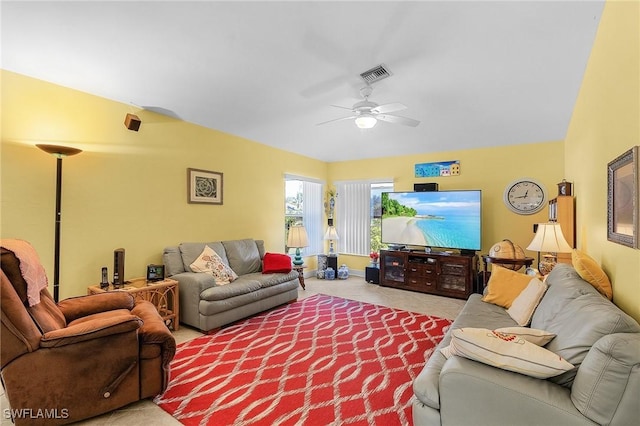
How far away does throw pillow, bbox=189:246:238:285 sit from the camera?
3584mm

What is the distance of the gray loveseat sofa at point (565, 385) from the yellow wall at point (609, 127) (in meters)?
0.31

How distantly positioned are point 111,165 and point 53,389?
2.29m

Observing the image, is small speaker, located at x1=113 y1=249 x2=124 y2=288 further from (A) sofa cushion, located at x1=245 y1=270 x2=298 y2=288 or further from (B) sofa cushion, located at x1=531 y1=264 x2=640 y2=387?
(B) sofa cushion, located at x1=531 y1=264 x2=640 y2=387

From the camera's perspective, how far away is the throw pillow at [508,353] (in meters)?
1.31

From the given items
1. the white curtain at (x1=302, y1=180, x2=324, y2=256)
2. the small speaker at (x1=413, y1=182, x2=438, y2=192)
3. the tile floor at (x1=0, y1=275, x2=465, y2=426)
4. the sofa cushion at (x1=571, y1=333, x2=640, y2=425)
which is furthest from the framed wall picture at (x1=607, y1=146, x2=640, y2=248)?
the white curtain at (x1=302, y1=180, x2=324, y2=256)

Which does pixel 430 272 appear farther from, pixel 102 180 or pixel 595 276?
pixel 102 180

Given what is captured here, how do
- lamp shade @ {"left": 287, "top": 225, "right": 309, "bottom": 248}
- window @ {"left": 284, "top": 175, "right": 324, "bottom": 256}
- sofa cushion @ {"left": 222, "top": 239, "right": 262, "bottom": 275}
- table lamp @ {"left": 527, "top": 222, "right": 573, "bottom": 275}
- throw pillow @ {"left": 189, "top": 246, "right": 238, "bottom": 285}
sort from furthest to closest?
window @ {"left": 284, "top": 175, "right": 324, "bottom": 256}
lamp shade @ {"left": 287, "top": 225, "right": 309, "bottom": 248}
sofa cushion @ {"left": 222, "top": 239, "right": 262, "bottom": 275}
throw pillow @ {"left": 189, "top": 246, "right": 238, "bottom": 285}
table lamp @ {"left": 527, "top": 222, "right": 573, "bottom": 275}

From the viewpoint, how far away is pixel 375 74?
301 centimetres

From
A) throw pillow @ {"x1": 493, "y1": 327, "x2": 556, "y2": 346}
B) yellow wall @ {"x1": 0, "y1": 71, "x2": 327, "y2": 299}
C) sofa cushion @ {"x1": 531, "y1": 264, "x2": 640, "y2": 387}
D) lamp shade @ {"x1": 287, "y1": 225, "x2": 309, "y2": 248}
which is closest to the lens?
sofa cushion @ {"x1": 531, "y1": 264, "x2": 640, "y2": 387}

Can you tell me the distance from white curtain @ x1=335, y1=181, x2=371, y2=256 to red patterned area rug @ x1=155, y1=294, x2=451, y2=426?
2523mm

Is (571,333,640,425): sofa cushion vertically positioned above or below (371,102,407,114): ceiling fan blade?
below

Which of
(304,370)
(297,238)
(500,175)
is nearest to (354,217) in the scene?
(297,238)

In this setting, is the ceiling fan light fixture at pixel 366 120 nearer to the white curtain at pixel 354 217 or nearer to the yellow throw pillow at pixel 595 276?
the yellow throw pillow at pixel 595 276

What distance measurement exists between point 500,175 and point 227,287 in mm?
4543
